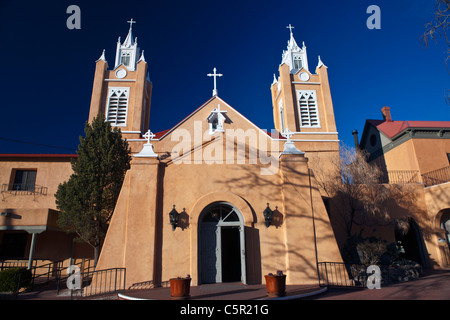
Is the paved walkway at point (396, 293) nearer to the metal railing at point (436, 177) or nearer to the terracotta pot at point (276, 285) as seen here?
Answer: the terracotta pot at point (276, 285)

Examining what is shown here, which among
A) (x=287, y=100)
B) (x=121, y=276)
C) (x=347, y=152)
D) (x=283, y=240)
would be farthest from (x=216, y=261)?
(x=287, y=100)

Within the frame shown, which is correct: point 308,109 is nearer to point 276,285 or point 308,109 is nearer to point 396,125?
point 396,125

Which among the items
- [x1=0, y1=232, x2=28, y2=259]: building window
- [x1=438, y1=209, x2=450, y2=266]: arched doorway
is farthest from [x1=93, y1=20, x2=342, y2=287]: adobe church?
[x1=438, y1=209, x2=450, y2=266]: arched doorway

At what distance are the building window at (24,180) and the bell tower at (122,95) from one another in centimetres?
680

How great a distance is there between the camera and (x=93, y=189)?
14117 millimetres

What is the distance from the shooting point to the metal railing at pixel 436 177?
793 inches

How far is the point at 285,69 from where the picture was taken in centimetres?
2664

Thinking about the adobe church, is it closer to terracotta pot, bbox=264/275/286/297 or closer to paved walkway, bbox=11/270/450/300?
paved walkway, bbox=11/270/450/300

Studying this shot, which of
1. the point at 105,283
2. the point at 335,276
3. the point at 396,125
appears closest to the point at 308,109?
the point at 396,125

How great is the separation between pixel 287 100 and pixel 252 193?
618 inches

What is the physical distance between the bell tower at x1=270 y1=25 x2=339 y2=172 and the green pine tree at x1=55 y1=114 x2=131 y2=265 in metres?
14.6

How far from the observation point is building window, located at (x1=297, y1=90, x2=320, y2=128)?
25375 millimetres

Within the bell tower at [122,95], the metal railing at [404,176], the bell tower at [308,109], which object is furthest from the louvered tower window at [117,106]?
the metal railing at [404,176]

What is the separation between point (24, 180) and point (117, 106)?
9.39m
